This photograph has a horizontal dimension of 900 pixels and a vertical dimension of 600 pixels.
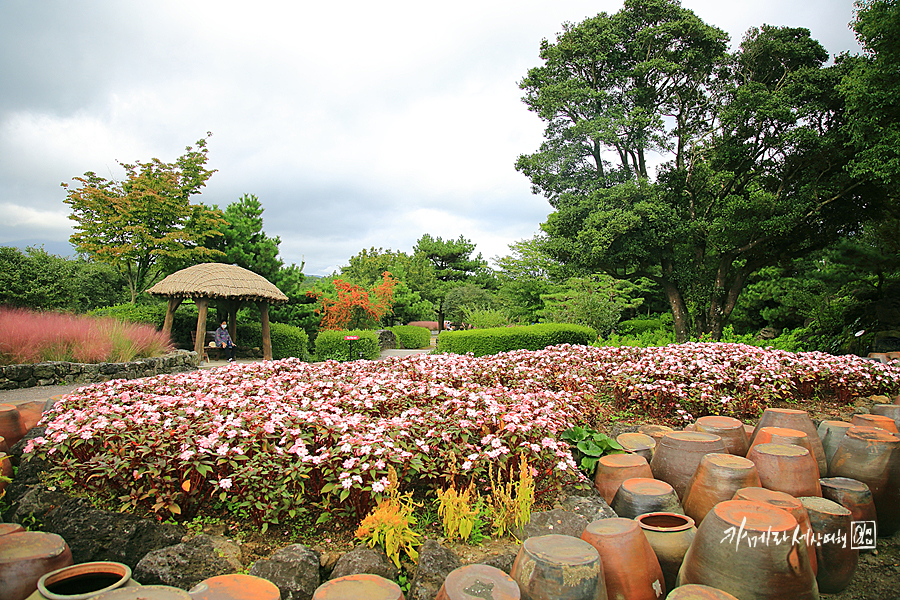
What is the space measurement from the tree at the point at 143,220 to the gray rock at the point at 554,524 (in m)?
15.4

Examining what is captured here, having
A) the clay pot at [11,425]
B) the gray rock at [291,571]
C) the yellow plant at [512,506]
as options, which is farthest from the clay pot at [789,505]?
the clay pot at [11,425]

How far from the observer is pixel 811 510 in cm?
242

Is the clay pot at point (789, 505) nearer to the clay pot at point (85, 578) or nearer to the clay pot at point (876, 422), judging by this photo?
the clay pot at point (876, 422)

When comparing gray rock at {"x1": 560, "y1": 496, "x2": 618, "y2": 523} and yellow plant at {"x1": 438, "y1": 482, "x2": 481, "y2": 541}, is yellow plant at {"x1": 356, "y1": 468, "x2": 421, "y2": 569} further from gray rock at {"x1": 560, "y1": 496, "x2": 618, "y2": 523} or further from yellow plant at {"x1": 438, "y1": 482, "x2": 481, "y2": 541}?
gray rock at {"x1": 560, "y1": 496, "x2": 618, "y2": 523}

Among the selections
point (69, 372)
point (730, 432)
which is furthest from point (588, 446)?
point (69, 372)

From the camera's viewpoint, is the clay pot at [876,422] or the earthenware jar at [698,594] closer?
the earthenware jar at [698,594]

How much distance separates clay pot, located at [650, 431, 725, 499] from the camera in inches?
112

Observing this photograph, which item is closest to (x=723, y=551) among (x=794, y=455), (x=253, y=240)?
(x=794, y=455)

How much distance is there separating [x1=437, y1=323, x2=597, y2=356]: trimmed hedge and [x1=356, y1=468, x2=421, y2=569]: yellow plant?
706cm

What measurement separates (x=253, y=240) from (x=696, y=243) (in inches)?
604

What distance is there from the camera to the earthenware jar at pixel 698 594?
1.65 metres

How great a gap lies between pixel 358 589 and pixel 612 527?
1.13 metres

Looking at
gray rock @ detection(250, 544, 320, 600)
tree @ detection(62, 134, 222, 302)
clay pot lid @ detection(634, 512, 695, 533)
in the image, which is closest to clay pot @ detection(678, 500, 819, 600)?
clay pot lid @ detection(634, 512, 695, 533)

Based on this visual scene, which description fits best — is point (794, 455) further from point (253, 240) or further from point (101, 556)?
point (253, 240)
